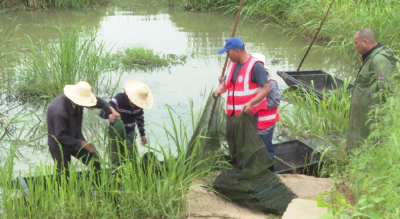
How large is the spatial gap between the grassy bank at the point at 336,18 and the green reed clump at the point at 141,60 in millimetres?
3098

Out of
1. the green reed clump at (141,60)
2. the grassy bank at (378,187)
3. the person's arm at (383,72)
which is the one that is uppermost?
the person's arm at (383,72)

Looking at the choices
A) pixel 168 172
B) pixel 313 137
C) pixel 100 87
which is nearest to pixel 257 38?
pixel 100 87

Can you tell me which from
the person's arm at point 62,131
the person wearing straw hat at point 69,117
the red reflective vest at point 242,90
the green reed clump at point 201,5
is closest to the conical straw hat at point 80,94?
the person wearing straw hat at point 69,117

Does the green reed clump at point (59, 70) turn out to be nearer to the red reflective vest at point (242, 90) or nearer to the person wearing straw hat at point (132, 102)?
the person wearing straw hat at point (132, 102)

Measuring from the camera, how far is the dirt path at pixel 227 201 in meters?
4.01

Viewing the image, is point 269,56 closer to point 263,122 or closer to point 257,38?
point 257,38

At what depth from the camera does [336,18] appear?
10273mm

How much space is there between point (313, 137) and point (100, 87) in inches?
150

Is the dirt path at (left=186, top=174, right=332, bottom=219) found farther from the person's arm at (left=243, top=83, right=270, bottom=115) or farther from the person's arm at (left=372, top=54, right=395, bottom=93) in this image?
the person's arm at (left=372, top=54, right=395, bottom=93)

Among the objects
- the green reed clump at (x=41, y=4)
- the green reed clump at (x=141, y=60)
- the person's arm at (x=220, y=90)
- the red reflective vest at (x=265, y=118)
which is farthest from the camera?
the green reed clump at (x=41, y=4)

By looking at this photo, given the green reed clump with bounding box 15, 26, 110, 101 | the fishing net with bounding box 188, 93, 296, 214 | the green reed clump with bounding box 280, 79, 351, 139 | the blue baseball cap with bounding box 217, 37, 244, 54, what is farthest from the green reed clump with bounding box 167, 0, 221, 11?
the fishing net with bounding box 188, 93, 296, 214

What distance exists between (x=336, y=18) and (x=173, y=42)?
3755 mm

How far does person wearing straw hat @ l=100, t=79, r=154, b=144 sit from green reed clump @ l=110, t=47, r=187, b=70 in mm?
4622

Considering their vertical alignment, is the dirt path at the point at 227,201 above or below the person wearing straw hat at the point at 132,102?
below
